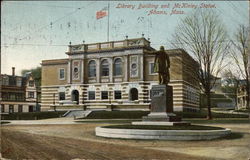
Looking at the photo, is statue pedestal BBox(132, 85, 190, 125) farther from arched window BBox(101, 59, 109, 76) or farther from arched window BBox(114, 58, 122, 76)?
arched window BBox(101, 59, 109, 76)

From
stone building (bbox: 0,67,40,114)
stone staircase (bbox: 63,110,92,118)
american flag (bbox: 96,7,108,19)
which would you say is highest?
american flag (bbox: 96,7,108,19)

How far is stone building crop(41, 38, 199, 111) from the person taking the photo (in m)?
13.7

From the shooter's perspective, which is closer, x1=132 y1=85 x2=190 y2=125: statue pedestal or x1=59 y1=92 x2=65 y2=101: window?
x1=59 y1=92 x2=65 y2=101: window

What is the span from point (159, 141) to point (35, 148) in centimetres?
463

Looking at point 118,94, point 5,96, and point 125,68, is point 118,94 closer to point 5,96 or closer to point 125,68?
point 125,68

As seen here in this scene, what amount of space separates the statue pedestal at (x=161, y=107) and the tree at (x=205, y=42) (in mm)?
2208

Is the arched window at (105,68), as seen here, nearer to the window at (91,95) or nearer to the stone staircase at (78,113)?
the window at (91,95)

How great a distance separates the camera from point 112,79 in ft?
45.8

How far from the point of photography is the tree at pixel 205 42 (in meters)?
12.3

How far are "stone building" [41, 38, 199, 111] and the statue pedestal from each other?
354mm

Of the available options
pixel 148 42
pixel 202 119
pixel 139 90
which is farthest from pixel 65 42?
pixel 202 119

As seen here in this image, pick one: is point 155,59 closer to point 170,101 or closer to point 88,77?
point 170,101

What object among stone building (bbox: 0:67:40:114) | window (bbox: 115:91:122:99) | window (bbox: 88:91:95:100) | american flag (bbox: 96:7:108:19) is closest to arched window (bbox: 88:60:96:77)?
window (bbox: 88:91:95:100)

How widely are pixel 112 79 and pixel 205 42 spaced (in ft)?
16.4
